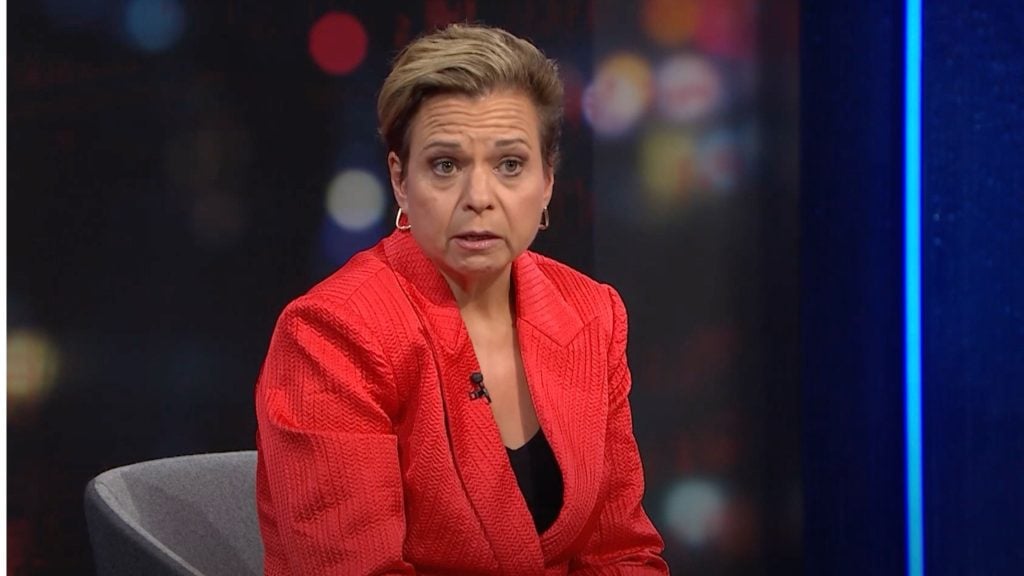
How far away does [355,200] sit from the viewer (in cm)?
309

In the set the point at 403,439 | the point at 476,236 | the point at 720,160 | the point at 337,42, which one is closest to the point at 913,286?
the point at 720,160

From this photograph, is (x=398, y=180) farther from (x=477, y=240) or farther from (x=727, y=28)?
(x=727, y=28)

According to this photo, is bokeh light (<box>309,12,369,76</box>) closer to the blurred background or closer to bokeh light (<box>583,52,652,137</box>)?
the blurred background

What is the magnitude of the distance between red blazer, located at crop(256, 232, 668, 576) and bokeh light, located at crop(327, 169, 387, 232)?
4.21 feet

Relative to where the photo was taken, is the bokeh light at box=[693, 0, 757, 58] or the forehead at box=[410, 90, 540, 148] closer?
the forehead at box=[410, 90, 540, 148]

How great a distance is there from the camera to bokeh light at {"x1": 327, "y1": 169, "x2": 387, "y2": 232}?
3070 millimetres

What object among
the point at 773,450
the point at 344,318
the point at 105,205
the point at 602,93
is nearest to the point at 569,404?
the point at 344,318

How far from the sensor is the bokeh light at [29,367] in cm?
281

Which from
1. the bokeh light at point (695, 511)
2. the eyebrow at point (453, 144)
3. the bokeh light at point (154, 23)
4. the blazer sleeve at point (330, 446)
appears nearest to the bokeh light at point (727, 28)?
the bokeh light at point (695, 511)

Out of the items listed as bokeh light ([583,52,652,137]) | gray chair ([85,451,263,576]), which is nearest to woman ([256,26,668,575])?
gray chair ([85,451,263,576])

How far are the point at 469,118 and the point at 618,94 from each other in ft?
5.60

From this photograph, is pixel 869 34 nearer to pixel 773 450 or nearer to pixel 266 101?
pixel 773 450

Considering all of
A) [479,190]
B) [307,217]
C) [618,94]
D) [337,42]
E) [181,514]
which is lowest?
[181,514]

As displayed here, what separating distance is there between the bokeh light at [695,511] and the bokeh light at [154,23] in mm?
1606
